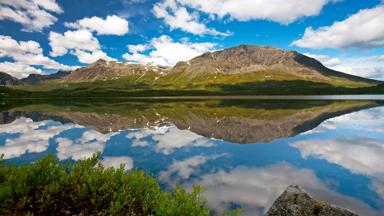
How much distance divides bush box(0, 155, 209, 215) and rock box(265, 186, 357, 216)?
2604mm

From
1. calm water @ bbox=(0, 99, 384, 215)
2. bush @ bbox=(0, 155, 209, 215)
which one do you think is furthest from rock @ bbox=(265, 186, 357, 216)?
calm water @ bbox=(0, 99, 384, 215)

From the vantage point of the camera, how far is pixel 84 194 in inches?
331

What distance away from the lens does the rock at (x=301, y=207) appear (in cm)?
798

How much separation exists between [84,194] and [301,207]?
6.90 meters

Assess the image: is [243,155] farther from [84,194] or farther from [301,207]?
[84,194]

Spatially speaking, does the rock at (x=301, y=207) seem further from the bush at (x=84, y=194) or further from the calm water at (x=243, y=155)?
the calm water at (x=243, y=155)

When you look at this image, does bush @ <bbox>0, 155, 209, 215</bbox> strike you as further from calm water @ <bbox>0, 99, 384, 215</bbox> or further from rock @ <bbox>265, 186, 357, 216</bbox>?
calm water @ <bbox>0, 99, 384, 215</bbox>

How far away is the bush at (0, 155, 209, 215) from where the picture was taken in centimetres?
756

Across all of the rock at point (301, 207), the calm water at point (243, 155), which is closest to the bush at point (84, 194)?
the rock at point (301, 207)

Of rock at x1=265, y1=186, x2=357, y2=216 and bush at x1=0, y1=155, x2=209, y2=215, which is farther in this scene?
rock at x1=265, y1=186, x2=357, y2=216

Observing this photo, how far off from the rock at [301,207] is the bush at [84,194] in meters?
2.60

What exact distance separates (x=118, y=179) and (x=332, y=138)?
29.6m

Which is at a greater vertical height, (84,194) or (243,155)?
(84,194)

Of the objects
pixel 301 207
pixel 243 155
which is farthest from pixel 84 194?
pixel 243 155
